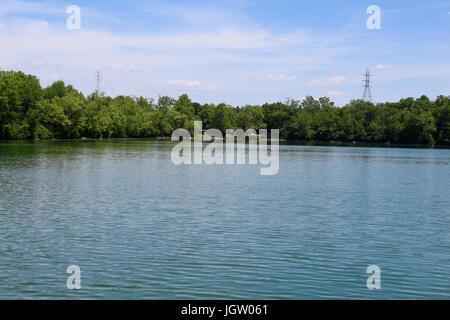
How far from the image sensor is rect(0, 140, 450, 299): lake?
1323cm

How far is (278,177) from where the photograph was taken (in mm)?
39906

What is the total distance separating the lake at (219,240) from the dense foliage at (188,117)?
67272mm

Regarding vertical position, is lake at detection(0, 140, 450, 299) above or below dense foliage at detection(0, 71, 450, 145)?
below

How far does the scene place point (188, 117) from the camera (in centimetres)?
16050

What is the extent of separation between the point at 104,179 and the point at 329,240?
2006cm

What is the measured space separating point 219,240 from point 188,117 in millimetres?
143673

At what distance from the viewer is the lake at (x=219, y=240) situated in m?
13.2

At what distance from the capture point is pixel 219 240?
17.8 meters

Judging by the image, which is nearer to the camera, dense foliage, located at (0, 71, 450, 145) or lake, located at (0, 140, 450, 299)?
lake, located at (0, 140, 450, 299)

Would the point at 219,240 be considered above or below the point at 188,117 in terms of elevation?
below

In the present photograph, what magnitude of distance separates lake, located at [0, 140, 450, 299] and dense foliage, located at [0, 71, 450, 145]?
67.3 metres

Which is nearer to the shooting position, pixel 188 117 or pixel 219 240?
pixel 219 240
